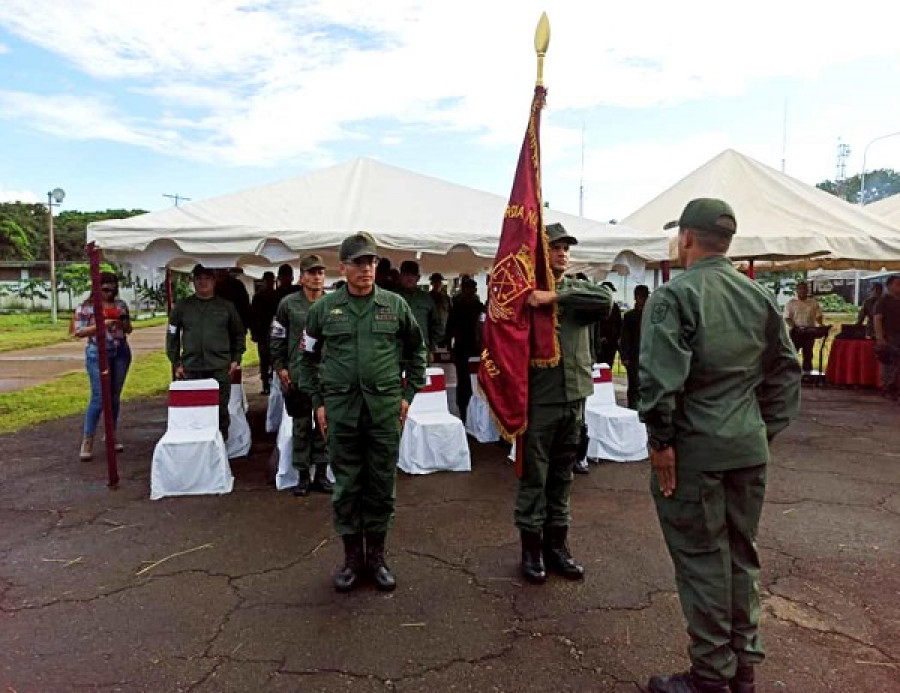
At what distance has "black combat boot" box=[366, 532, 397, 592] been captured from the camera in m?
3.58

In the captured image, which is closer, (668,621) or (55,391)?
(668,621)

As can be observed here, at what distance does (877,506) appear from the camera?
16.4 feet

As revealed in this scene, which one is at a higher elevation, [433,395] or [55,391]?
[433,395]

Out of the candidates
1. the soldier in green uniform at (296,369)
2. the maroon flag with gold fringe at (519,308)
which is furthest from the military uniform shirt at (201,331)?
the maroon flag with gold fringe at (519,308)

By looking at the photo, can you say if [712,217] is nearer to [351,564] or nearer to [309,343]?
[309,343]

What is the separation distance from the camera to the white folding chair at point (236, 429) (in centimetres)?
649

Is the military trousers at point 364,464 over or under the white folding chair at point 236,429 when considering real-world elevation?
over

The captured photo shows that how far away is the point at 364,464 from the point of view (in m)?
3.61

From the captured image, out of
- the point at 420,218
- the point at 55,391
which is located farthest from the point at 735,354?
the point at 55,391

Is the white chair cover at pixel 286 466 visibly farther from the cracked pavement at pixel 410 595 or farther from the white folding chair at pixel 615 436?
the white folding chair at pixel 615 436

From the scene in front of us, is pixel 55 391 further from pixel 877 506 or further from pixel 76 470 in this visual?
pixel 877 506

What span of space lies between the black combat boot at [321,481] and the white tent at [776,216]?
441 centimetres

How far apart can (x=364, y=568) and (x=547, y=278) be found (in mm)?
1928

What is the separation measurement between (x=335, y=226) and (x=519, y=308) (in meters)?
2.94
